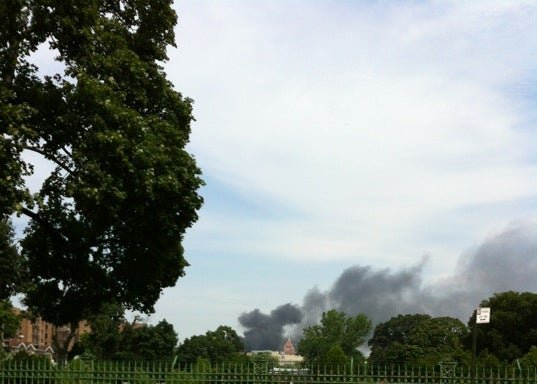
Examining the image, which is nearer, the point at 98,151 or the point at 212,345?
the point at 98,151

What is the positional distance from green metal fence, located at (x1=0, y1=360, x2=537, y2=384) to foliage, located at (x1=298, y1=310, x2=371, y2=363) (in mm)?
85769

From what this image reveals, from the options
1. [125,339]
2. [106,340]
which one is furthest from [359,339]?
[106,340]

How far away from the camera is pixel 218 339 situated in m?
114

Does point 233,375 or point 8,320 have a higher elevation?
point 8,320

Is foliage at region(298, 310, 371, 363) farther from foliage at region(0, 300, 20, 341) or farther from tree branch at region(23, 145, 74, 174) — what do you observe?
tree branch at region(23, 145, 74, 174)

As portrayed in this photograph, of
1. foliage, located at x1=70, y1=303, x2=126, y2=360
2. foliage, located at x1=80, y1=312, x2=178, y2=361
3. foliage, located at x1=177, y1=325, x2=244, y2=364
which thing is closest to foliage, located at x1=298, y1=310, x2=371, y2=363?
foliage, located at x1=177, y1=325, x2=244, y2=364

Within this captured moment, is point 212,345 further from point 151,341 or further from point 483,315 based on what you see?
point 483,315

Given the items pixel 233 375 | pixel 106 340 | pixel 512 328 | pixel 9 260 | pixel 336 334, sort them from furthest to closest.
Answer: pixel 336 334, pixel 106 340, pixel 512 328, pixel 9 260, pixel 233 375

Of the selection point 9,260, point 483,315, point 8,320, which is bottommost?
point 8,320

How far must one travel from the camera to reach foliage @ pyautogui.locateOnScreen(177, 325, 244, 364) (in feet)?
352

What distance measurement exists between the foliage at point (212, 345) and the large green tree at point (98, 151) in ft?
270

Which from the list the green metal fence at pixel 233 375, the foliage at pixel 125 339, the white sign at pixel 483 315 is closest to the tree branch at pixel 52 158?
the green metal fence at pixel 233 375

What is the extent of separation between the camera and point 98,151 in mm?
18734

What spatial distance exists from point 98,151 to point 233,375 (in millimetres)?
6414
